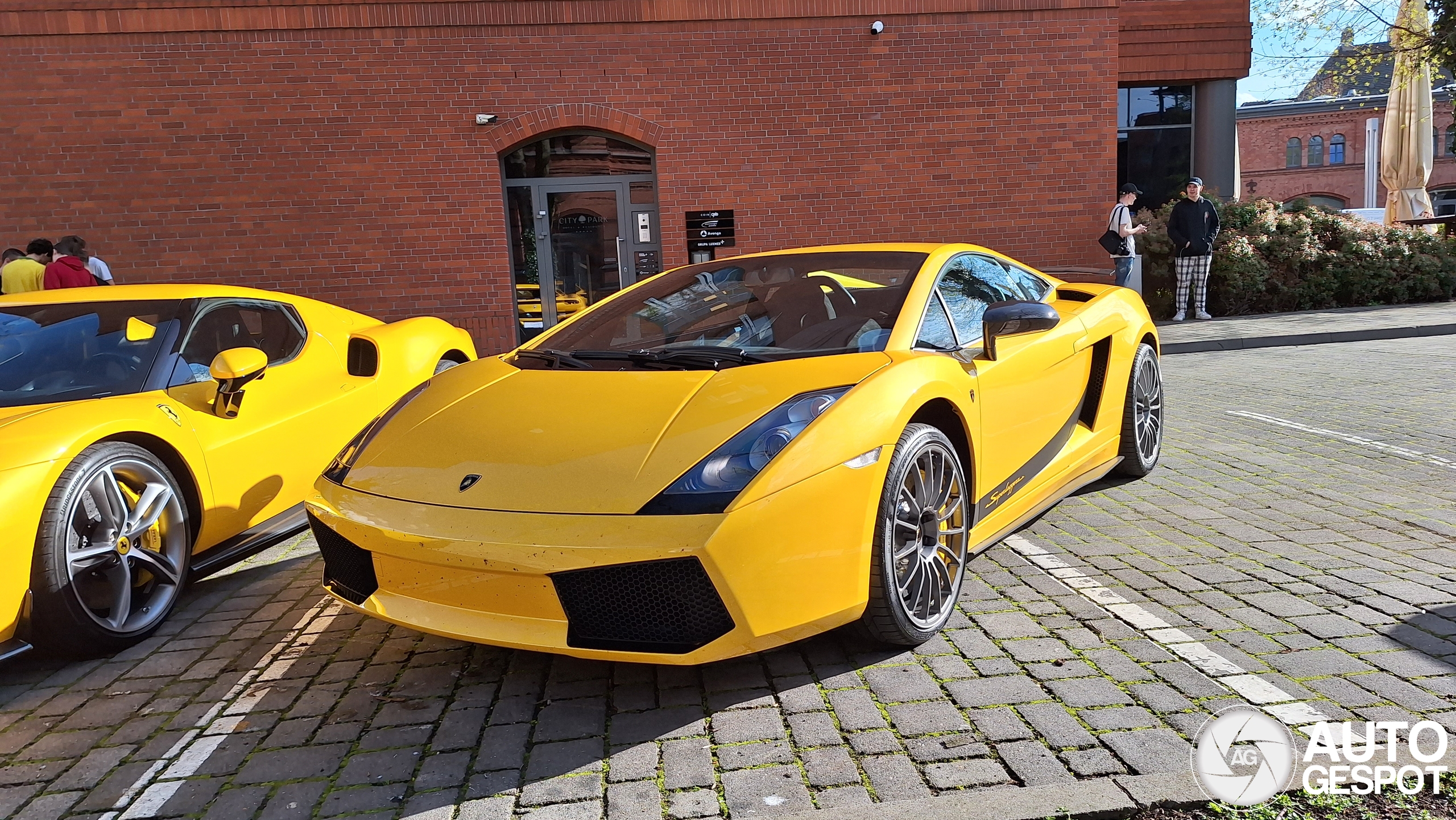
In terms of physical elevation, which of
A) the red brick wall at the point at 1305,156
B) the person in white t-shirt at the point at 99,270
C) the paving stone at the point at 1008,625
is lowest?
the paving stone at the point at 1008,625

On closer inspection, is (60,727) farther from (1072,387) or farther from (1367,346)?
(1367,346)

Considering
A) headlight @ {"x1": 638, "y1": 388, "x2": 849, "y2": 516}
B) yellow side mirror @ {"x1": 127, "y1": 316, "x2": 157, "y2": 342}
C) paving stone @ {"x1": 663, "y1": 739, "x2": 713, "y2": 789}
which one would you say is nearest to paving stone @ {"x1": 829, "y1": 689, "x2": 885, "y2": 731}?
paving stone @ {"x1": 663, "y1": 739, "x2": 713, "y2": 789}

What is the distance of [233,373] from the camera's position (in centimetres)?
376

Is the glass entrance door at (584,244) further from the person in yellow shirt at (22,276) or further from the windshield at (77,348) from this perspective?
the windshield at (77,348)

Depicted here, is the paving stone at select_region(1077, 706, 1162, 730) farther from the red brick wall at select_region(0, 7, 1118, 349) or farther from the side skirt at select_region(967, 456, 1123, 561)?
the red brick wall at select_region(0, 7, 1118, 349)

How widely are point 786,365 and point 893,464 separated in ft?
1.61

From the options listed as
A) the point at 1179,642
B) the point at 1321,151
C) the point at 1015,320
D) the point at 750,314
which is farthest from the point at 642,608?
the point at 1321,151

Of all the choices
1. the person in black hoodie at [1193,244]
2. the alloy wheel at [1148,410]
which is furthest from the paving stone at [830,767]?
the person in black hoodie at [1193,244]

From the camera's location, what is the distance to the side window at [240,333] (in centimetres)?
406

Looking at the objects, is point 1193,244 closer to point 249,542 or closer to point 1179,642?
point 1179,642

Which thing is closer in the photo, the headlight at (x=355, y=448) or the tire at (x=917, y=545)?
the tire at (x=917, y=545)

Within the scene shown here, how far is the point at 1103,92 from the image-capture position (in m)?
12.4

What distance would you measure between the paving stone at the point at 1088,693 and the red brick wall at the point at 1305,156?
54.2 metres

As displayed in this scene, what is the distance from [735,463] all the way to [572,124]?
9.76 m
